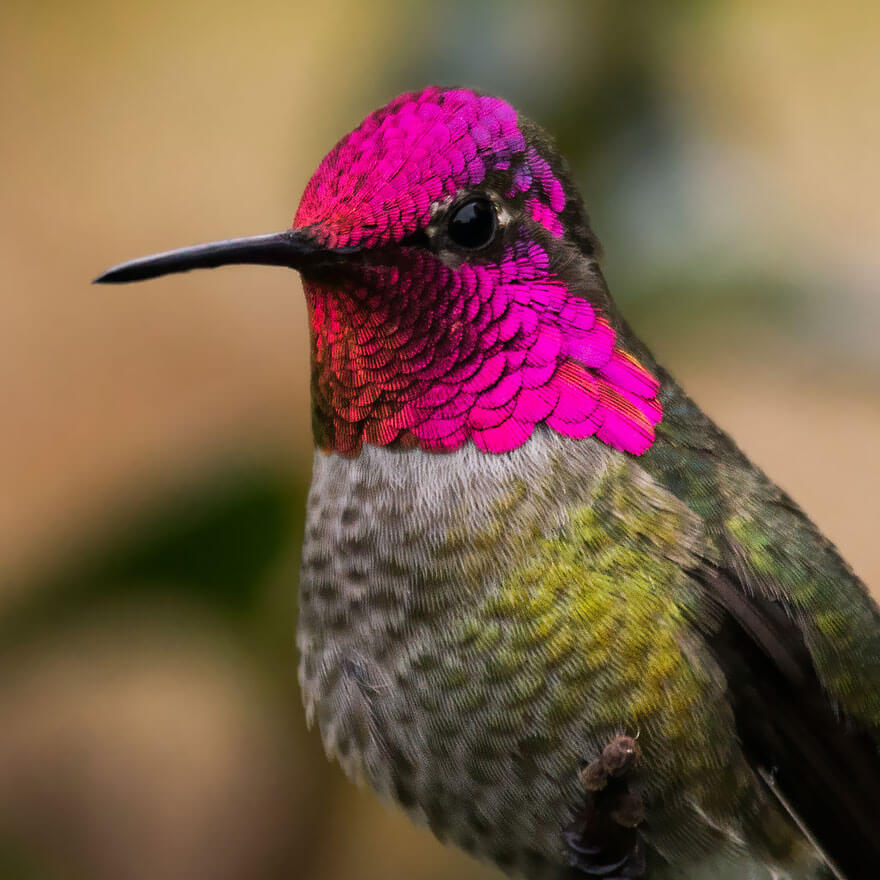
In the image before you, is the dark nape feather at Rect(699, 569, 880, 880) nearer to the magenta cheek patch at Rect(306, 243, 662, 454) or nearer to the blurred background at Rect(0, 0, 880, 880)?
the magenta cheek patch at Rect(306, 243, 662, 454)

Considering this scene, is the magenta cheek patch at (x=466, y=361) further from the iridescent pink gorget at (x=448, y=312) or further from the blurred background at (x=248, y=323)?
the blurred background at (x=248, y=323)

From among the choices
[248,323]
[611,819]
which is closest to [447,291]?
[611,819]

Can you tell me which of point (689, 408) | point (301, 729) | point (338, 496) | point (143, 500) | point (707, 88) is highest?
point (707, 88)

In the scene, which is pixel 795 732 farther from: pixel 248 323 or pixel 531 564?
pixel 248 323

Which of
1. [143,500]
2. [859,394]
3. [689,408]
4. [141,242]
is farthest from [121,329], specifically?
[689,408]

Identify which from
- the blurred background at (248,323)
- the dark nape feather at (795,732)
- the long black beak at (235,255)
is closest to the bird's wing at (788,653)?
the dark nape feather at (795,732)

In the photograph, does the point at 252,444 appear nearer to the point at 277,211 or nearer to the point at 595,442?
the point at 595,442

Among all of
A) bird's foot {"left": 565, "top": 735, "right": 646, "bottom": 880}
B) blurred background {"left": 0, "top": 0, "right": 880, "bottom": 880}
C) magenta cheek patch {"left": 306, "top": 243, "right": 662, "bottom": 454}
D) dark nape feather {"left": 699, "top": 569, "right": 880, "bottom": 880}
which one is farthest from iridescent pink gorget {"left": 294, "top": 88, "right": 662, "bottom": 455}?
blurred background {"left": 0, "top": 0, "right": 880, "bottom": 880}
